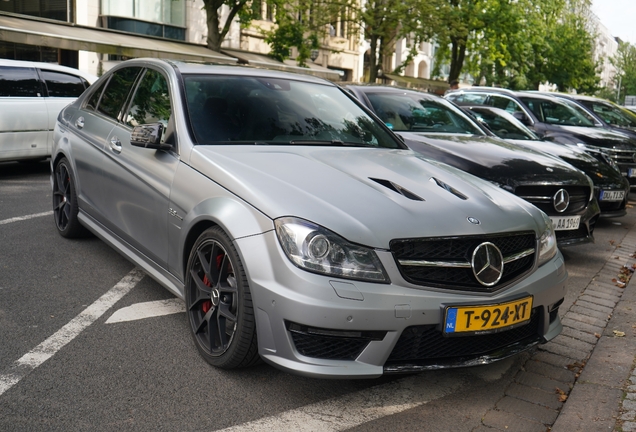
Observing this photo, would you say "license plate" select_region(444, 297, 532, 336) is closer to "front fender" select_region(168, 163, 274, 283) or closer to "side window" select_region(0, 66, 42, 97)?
"front fender" select_region(168, 163, 274, 283)

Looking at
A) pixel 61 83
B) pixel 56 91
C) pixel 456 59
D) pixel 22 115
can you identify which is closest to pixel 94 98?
pixel 22 115

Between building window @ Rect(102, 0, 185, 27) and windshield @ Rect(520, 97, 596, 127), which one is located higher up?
building window @ Rect(102, 0, 185, 27)

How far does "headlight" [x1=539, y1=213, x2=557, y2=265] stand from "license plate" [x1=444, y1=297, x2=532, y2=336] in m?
0.38

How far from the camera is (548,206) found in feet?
21.8

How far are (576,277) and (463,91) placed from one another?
8.12 m

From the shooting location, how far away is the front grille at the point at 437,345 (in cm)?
343

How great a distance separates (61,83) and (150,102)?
6596mm

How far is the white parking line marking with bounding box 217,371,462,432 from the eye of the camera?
132 inches

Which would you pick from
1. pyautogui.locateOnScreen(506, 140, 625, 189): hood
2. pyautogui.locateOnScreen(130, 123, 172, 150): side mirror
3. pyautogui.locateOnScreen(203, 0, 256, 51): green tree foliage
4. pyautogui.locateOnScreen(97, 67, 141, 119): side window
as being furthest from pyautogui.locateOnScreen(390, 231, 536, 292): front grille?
pyautogui.locateOnScreen(203, 0, 256, 51): green tree foliage

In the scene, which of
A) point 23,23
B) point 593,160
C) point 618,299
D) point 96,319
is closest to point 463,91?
point 593,160

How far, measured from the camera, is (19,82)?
10.4 meters

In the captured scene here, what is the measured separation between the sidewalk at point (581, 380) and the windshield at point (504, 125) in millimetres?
4183

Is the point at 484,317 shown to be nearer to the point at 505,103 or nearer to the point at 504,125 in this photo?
the point at 504,125

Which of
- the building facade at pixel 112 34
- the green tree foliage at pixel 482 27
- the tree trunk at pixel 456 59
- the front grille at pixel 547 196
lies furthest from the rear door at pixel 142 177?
the tree trunk at pixel 456 59
